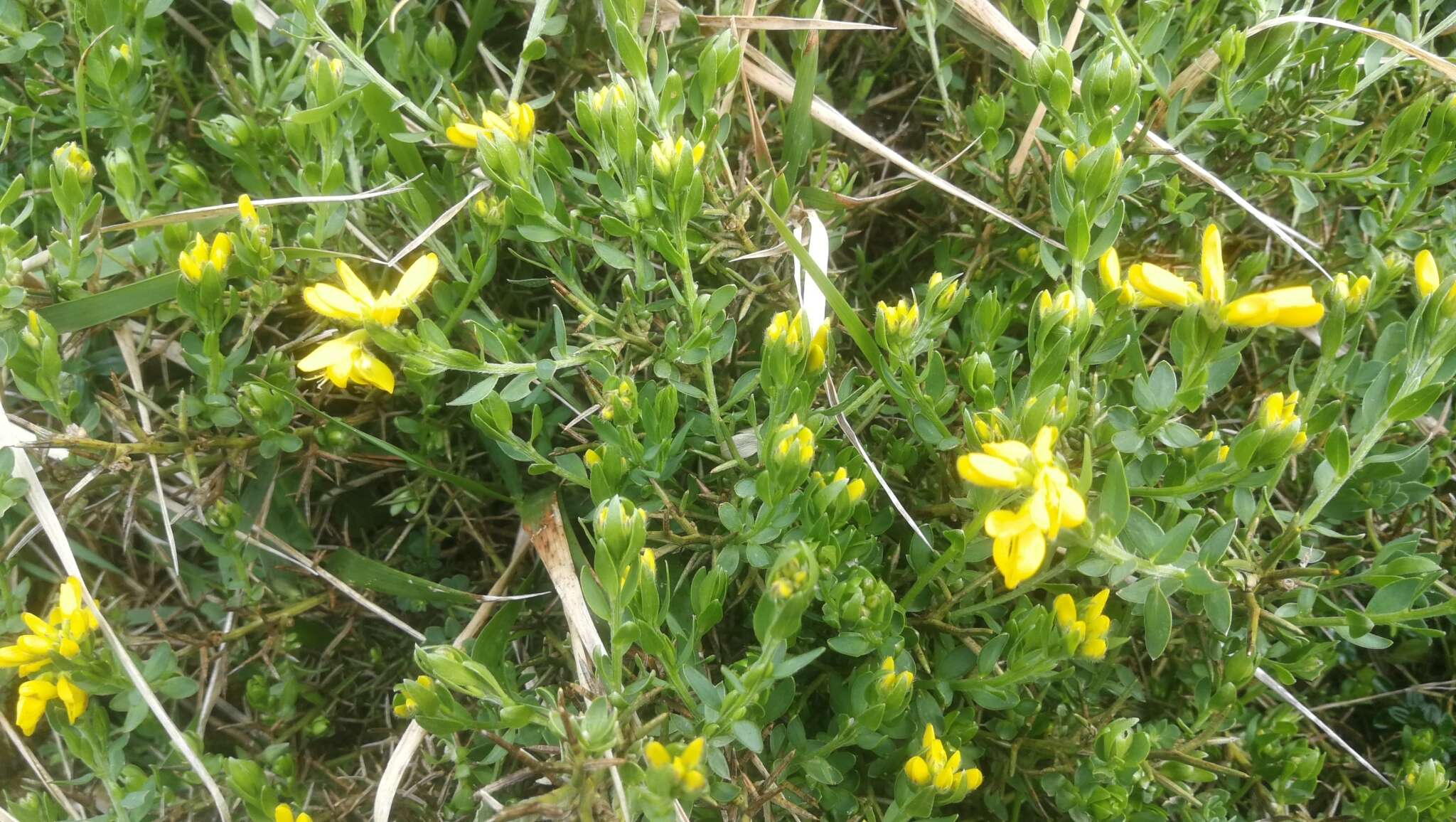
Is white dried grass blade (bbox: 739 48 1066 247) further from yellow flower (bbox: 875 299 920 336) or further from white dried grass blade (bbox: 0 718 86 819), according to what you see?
white dried grass blade (bbox: 0 718 86 819)

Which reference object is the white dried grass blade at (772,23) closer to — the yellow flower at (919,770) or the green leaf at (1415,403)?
the green leaf at (1415,403)

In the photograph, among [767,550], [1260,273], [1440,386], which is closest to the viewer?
[1440,386]

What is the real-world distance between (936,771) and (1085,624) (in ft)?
0.96

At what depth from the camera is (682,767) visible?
1.17 meters

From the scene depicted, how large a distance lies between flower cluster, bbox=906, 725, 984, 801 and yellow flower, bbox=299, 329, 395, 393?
0.94 metres

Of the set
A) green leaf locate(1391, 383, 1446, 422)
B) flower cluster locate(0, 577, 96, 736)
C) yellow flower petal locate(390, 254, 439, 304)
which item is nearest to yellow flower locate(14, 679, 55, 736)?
flower cluster locate(0, 577, 96, 736)

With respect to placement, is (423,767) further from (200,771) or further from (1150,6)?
(1150,6)

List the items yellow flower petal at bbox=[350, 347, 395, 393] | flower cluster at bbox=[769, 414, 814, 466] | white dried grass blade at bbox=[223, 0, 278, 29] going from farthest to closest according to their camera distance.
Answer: white dried grass blade at bbox=[223, 0, 278, 29] → yellow flower petal at bbox=[350, 347, 395, 393] → flower cluster at bbox=[769, 414, 814, 466]

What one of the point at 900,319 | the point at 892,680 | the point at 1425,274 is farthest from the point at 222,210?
the point at 1425,274

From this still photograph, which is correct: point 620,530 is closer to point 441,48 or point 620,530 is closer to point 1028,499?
point 1028,499

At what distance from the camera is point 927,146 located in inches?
84.7

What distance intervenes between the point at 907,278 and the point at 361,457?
45.0 inches

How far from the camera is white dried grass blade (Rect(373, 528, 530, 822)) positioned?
153 centimetres

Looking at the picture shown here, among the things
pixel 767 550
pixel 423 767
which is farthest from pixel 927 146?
pixel 423 767
